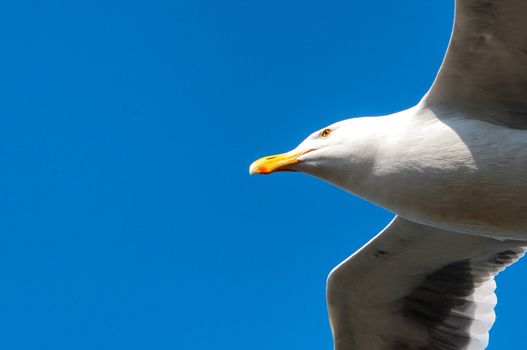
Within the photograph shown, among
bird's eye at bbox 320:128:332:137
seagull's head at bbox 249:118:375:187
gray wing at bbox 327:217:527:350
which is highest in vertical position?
bird's eye at bbox 320:128:332:137

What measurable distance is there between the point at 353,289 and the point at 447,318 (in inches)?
36.6

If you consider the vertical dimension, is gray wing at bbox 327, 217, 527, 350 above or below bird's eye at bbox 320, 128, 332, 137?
Result: below

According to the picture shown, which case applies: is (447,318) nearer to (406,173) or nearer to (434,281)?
(434,281)

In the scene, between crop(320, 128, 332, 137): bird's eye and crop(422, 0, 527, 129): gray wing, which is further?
crop(320, 128, 332, 137): bird's eye

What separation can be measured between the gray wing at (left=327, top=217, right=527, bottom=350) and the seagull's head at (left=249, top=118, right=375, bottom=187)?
4.11 feet

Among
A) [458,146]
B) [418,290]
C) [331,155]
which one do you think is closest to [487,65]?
[458,146]

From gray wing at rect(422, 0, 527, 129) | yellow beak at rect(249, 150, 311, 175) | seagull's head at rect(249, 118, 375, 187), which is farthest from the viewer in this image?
yellow beak at rect(249, 150, 311, 175)

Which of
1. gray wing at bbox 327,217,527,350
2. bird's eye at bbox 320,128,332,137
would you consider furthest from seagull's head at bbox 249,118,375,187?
gray wing at bbox 327,217,527,350

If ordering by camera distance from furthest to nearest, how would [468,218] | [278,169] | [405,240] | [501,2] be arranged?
[405,240] → [278,169] → [468,218] → [501,2]

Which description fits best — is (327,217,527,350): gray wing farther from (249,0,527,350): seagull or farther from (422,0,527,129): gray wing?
(422,0,527,129): gray wing

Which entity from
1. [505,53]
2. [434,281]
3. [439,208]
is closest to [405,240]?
[434,281]

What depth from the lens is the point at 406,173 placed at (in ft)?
22.7

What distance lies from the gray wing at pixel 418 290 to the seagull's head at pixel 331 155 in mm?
1251

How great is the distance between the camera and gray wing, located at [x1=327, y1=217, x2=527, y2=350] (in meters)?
8.36
